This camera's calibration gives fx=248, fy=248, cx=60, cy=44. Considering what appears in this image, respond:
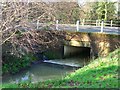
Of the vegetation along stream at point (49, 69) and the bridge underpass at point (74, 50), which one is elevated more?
the bridge underpass at point (74, 50)

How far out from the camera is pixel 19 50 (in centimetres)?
1393

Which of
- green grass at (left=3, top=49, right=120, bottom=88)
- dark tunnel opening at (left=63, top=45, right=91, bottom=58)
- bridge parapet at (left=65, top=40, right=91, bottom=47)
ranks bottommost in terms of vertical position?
dark tunnel opening at (left=63, top=45, right=91, bottom=58)

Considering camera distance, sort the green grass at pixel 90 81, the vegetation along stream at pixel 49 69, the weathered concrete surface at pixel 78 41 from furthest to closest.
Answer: the weathered concrete surface at pixel 78 41, the vegetation along stream at pixel 49 69, the green grass at pixel 90 81

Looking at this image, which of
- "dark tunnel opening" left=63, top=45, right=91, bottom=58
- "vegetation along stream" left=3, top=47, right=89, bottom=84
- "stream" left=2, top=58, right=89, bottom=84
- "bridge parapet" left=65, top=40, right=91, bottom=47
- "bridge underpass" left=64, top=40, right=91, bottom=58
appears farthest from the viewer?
"dark tunnel opening" left=63, top=45, right=91, bottom=58

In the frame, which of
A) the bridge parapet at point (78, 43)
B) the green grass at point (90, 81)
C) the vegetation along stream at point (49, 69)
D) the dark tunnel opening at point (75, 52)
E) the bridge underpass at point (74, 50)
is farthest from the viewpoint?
the dark tunnel opening at point (75, 52)

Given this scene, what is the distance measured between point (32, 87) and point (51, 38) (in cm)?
1245

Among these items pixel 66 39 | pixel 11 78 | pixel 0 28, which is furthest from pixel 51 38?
pixel 0 28

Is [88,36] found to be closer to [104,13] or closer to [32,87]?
[104,13]

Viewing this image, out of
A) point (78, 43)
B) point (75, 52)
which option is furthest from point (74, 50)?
point (78, 43)

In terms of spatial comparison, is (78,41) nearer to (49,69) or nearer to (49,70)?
(49,69)

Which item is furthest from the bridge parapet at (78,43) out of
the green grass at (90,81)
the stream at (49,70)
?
the green grass at (90,81)

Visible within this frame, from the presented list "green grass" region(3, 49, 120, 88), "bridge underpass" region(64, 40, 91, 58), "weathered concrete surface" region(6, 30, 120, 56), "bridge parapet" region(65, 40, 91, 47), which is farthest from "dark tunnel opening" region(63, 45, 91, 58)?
"green grass" region(3, 49, 120, 88)

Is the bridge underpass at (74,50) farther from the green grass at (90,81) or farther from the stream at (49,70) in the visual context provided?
the green grass at (90,81)

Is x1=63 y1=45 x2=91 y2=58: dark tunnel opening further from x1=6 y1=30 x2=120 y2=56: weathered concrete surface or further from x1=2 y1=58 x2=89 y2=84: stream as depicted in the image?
x1=6 y1=30 x2=120 y2=56: weathered concrete surface
